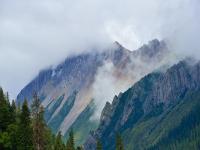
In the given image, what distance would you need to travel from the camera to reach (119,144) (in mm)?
130375

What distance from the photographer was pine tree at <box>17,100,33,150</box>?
295ft

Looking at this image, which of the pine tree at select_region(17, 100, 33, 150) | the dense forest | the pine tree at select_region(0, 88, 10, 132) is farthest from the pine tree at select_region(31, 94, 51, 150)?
the pine tree at select_region(0, 88, 10, 132)

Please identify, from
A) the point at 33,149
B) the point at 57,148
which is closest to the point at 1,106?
the point at 33,149

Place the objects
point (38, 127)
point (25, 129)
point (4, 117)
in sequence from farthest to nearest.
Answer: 1. point (4, 117)
2. point (25, 129)
3. point (38, 127)

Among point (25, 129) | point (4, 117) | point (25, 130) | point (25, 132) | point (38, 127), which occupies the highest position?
point (4, 117)

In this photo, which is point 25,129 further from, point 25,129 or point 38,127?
point 38,127

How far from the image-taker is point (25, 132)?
90688mm

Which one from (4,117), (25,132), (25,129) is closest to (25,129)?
(25,129)

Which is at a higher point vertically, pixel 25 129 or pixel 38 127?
pixel 25 129

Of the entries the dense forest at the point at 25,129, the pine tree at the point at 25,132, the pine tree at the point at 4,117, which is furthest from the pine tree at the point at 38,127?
the pine tree at the point at 4,117

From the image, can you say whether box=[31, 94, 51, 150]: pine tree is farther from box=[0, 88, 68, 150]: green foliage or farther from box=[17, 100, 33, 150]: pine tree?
box=[17, 100, 33, 150]: pine tree

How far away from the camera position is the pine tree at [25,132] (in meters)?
89.9

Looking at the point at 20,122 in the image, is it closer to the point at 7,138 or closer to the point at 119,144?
the point at 7,138

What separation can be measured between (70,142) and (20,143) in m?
45.1
